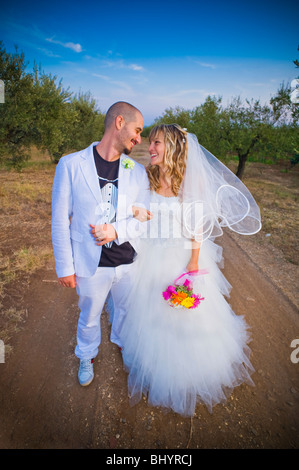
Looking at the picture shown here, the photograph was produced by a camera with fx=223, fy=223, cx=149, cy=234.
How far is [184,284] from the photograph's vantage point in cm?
249

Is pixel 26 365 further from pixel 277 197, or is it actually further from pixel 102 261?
pixel 277 197

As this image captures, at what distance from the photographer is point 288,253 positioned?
598cm

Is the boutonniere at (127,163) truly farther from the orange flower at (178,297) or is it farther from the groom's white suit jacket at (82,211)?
the orange flower at (178,297)

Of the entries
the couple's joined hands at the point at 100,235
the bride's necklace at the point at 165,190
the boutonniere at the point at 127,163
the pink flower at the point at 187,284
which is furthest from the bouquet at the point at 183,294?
the boutonniere at the point at 127,163

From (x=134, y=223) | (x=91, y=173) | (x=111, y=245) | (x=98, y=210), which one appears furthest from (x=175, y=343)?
(x=91, y=173)

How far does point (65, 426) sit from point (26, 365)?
961 millimetres

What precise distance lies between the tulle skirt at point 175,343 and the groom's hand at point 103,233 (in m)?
0.79

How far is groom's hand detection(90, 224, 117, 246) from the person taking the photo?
2.09m

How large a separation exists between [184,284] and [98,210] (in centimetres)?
123

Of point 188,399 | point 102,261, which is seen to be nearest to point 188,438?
point 188,399

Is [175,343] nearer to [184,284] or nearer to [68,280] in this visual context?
[184,284]

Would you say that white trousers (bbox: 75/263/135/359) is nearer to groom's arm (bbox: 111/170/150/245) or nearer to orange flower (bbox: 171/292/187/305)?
groom's arm (bbox: 111/170/150/245)

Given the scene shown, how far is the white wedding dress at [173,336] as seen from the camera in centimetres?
242

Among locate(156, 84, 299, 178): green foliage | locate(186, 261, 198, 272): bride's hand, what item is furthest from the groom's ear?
locate(156, 84, 299, 178): green foliage
